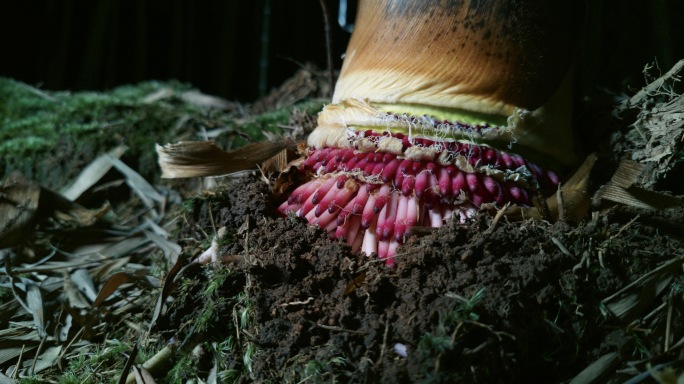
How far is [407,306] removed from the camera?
112 cm

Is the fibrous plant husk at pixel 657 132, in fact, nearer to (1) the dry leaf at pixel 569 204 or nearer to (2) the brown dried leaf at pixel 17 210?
(1) the dry leaf at pixel 569 204

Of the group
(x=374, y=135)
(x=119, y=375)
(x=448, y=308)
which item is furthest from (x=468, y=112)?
(x=119, y=375)

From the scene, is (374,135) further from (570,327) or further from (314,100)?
(314,100)

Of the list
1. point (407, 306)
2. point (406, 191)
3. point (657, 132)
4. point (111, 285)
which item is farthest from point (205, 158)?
point (657, 132)

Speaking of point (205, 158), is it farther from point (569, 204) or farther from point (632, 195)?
point (632, 195)

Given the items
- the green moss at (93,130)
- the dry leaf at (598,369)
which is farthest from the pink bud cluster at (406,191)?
the green moss at (93,130)

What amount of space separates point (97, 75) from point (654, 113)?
3.95 meters

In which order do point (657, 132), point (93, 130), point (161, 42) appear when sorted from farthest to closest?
point (161, 42) → point (93, 130) → point (657, 132)

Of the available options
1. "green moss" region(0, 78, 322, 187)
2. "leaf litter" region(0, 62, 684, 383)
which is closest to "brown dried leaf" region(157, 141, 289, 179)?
"leaf litter" region(0, 62, 684, 383)

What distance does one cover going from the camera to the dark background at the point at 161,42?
402cm

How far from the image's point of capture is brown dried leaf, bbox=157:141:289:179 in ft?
5.03

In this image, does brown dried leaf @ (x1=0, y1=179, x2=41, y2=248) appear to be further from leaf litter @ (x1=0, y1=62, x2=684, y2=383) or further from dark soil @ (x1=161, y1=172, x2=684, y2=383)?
dark soil @ (x1=161, y1=172, x2=684, y2=383)

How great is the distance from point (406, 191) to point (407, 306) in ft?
1.01

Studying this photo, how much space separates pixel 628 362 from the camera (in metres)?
1.08
